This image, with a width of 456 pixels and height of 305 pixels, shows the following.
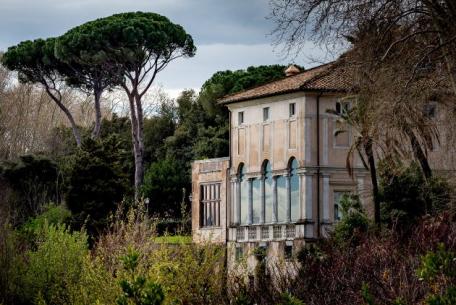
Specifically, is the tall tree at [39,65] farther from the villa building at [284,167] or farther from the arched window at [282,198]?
the arched window at [282,198]

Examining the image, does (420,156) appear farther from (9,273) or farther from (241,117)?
(241,117)

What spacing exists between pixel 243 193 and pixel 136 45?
1683 cm

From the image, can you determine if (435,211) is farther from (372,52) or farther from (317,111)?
(317,111)

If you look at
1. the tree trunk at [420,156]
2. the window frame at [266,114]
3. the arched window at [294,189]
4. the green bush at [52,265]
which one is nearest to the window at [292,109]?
the window frame at [266,114]

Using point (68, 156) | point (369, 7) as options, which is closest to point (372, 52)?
point (369, 7)

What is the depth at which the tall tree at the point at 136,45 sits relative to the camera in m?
70.4

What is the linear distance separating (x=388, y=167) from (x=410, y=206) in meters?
1.39

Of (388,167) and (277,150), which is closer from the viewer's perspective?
(388,167)

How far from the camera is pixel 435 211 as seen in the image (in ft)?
115

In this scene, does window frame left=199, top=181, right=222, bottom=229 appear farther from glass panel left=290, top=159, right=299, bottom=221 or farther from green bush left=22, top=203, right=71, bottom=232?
glass panel left=290, top=159, right=299, bottom=221

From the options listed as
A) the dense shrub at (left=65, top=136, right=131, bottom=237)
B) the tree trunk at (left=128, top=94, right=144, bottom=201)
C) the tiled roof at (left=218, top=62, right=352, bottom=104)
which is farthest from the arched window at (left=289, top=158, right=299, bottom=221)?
the tree trunk at (left=128, top=94, right=144, bottom=201)

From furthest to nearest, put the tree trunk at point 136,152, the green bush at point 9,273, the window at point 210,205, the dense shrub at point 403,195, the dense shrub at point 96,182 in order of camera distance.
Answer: the tree trunk at point 136,152
the dense shrub at point 96,182
the window at point 210,205
the dense shrub at point 403,195
the green bush at point 9,273

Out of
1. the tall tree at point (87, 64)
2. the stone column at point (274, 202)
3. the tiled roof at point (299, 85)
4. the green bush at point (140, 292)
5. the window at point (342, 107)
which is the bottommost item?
the green bush at point (140, 292)

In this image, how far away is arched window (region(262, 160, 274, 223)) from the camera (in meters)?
53.8
